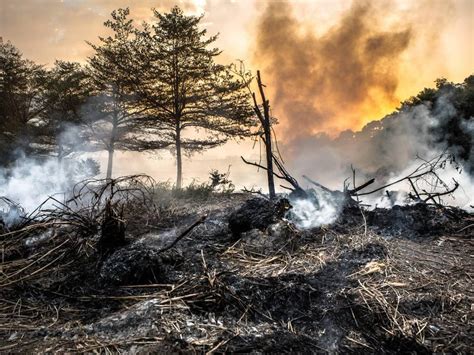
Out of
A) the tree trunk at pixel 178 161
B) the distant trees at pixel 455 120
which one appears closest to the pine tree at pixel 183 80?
the tree trunk at pixel 178 161

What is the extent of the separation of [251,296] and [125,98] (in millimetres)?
18602

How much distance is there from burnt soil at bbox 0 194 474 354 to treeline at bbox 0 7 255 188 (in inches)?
476

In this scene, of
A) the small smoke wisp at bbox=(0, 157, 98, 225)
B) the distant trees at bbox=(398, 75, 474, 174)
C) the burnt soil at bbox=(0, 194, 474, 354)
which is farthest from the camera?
the distant trees at bbox=(398, 75, 474, 174)

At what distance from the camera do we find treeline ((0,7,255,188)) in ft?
57.5

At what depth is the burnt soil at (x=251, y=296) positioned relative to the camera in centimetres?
260

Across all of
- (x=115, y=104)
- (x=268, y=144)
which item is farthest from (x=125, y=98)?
(x=268, y=144)

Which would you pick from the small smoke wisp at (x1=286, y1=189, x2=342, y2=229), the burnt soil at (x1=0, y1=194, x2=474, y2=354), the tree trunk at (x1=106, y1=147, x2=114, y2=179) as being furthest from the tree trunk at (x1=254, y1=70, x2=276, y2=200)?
the tree trunk at (x1=106, y1=147, x2=114, y2=179)

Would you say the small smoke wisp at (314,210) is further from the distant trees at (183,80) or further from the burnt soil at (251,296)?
the distant trees at (183,80)

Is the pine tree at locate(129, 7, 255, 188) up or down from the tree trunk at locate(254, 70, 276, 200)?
up

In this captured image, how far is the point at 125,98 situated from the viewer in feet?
64.8

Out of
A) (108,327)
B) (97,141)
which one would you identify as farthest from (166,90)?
(108,327)

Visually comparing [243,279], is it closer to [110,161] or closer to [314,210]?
[314,210]

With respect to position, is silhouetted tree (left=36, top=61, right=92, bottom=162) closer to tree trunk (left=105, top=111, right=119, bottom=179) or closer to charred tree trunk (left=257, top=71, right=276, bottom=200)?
tree trunk (left=105, top=111, right=119, bottom=179)

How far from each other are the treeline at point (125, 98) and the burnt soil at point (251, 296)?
→ 1209 centimetres
